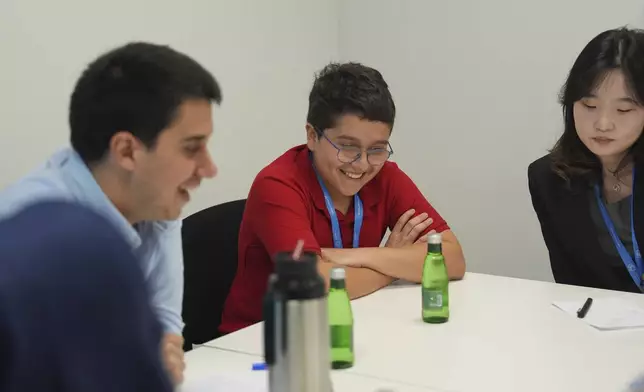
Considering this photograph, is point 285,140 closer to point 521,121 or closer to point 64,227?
point 521,121

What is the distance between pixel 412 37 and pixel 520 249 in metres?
1.16

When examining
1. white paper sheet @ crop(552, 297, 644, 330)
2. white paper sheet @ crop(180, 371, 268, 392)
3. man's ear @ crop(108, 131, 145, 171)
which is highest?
man's ear @ crop(108, 131, 145, 171)

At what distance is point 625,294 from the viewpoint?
192cm

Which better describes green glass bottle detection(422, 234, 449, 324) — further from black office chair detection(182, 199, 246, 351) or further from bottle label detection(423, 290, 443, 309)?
black office chair detection(182, 199, 246, 351)

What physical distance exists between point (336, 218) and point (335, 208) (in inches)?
1.6

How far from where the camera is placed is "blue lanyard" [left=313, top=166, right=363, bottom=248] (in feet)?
6.73

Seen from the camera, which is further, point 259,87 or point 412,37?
point 412,37

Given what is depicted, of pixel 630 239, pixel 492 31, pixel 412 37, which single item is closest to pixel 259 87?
pixel 412 37

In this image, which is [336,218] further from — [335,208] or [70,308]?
[70,308]

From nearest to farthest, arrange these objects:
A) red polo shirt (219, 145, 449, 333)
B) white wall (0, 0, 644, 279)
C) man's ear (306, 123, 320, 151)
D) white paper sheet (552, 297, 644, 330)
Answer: white paper sheet (552, 297, 644, 330)
red polo shirt (219, 145, 449, 333)
man's ear (306, 123, 320, 151)
white wall (0, 0, 644, 279)

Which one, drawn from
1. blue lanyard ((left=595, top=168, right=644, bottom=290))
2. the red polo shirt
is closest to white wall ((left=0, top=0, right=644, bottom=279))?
the red polo shirt

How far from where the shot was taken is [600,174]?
230 centimetres

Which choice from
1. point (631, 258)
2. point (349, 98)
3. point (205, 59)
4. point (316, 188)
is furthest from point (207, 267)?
point (631, 258)

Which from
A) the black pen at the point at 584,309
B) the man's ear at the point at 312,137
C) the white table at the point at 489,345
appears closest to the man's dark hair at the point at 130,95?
the white table at the point at 489,345
